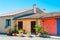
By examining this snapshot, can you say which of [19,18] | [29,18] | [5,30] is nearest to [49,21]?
[29,18]

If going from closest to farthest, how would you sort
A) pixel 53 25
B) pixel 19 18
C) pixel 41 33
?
pixel 41 33 → pixel 53 25 → pixel 19 18

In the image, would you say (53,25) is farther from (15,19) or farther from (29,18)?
A: (15,19)

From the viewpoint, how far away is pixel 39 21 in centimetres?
2578

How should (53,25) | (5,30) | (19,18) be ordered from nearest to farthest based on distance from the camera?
(53,25)
(19,18)
(5,30)

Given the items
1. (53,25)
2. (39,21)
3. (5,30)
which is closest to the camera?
(53,25)

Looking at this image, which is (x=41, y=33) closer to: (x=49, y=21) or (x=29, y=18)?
(x=49, y=21)

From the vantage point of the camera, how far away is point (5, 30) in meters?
29.7

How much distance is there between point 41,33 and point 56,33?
266 centimetres

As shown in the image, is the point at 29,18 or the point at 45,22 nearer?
the point at 45,22

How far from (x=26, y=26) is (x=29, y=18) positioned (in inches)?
67.1

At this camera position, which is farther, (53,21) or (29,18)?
(29,18)

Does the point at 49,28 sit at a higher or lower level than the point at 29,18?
lower

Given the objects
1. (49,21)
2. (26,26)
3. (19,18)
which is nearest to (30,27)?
(26,26)

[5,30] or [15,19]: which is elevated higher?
[15,19]
